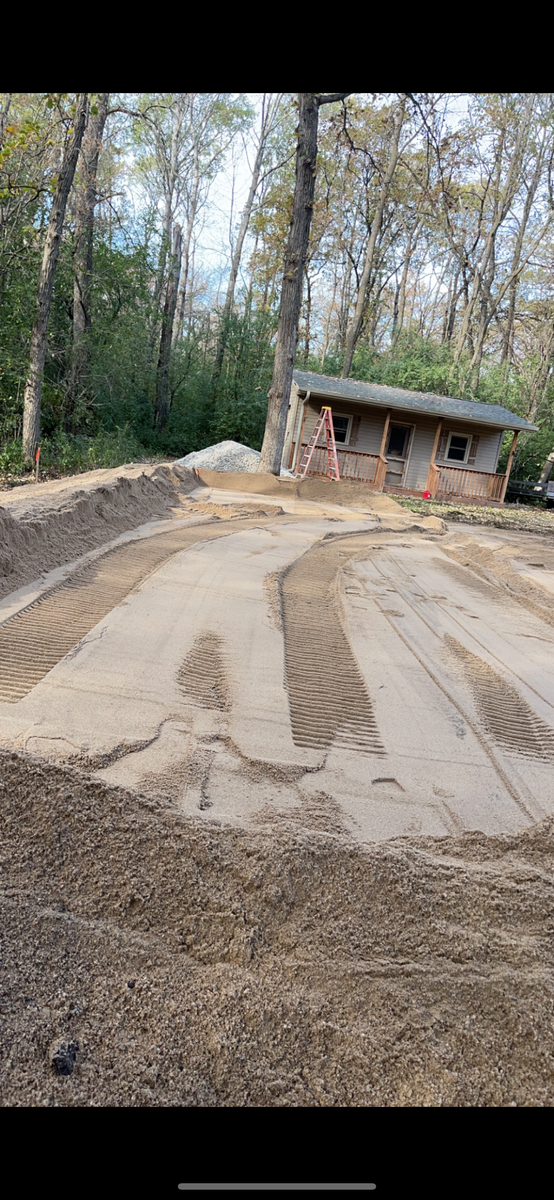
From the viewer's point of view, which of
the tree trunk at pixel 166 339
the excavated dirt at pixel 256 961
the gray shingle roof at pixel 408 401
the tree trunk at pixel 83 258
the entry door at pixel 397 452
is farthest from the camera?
the entry door at pixel 397 452

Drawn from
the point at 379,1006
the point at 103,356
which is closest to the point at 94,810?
the point at 379,1006

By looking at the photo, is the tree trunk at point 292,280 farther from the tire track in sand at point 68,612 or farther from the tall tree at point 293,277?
the tire track in sand at point 68,612

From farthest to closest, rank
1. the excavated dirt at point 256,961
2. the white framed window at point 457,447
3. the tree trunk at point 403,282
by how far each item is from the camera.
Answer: the tree trunk at point 403,282
the white framed window at point 457,447
the excavated dirt at point 256,961

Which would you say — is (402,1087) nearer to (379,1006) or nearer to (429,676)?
(379,1006)

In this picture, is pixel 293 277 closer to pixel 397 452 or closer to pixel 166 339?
pixel 166 339

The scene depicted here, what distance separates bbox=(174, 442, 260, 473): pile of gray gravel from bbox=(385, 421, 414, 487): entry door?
26.3ft

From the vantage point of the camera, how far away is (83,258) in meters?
15.1

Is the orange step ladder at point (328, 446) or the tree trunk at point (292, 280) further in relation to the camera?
the orange step ladder at point (328, 446)

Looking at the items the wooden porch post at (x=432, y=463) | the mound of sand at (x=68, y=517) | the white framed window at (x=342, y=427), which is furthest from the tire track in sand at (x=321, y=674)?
the white framed window at (x=342, y=427)

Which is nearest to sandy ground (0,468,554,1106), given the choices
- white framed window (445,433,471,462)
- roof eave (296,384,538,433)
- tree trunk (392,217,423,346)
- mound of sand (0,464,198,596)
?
mound of sand (0,464,198,596)

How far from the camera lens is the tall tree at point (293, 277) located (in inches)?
575

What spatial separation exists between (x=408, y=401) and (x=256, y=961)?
2283 centimetres

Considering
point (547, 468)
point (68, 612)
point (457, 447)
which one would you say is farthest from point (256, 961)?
point (547, 468)

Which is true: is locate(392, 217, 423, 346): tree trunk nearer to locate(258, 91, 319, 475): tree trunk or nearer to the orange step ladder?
Result: the orange step ladder
